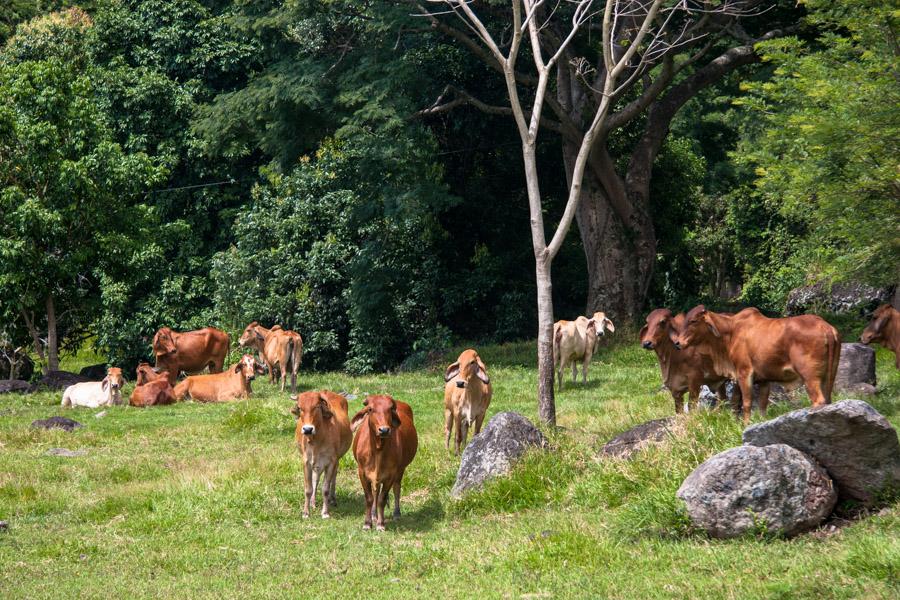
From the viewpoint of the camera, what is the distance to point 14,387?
88.7 feet

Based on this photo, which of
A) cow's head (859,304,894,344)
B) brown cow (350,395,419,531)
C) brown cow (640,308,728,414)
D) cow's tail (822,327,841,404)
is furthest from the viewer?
cow's head (859,304,894,344)

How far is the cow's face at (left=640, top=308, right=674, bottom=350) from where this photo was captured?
49.4ft

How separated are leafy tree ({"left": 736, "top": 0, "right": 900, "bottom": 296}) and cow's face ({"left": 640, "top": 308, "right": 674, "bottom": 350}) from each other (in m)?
4.57

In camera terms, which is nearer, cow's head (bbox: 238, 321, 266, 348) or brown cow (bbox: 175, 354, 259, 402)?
brown cow (bbox: 175, 354, 259, 402)

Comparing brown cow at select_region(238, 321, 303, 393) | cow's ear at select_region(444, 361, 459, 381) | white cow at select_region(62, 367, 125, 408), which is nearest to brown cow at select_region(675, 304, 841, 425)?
cow's ear at select_region(444, 361, 459, 381)

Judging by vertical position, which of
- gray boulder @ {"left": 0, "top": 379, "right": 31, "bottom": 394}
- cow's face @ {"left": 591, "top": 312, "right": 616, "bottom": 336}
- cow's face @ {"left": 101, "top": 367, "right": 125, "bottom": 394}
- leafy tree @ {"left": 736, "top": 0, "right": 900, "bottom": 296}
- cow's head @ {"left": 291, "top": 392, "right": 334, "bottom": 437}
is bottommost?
gray boulder @ {"left": 0, "top": 379, "right": 31, "bottom": 394}

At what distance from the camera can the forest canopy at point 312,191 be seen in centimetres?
2867

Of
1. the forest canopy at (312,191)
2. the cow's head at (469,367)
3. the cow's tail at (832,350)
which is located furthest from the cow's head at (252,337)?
the cow's tail at (832,350)

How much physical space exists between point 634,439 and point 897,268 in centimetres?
905

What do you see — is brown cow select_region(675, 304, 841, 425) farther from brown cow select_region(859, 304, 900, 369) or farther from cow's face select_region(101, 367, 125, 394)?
cow's face select_region(101, 367, 125, 394)

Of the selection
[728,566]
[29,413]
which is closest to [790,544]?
[728,566]

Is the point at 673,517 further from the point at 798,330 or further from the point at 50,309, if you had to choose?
the point at 50,309

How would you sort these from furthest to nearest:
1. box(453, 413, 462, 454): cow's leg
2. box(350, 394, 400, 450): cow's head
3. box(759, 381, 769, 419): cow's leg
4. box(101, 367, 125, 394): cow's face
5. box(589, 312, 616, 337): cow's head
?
box(101, 367, 125, 394): cow's face, box(589, 312, 616, 337): cow's head, box(453, 413, 462, 454): cow's leg, box(759, 381, 769, 419): cow's leg, box(350, 394, 400, 450): cow's head

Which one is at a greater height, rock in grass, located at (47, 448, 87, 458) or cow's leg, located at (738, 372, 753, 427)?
cow's leg, located at (738, 372, 753, 427)
